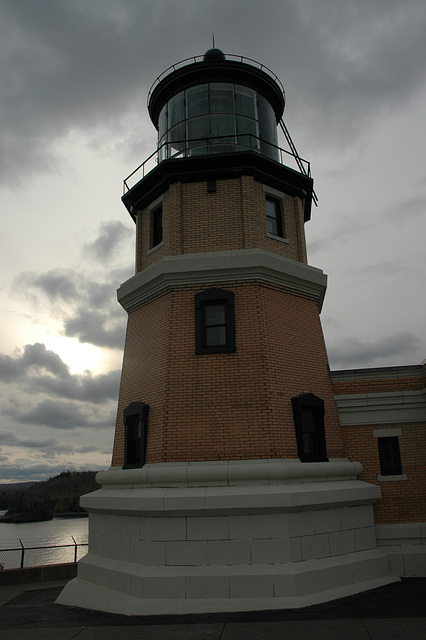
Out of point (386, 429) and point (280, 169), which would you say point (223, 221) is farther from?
point (386, 429)

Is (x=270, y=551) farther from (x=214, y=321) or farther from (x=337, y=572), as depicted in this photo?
(x=214, y=321)

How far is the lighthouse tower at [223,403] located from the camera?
852cm

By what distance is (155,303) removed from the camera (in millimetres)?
11398

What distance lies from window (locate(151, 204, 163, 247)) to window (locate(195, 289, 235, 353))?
274 centimetres

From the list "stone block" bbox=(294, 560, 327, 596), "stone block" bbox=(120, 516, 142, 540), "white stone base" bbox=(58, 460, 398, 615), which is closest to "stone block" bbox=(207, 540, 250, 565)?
"white stone base" bbox=(58, 460, 398, 615)

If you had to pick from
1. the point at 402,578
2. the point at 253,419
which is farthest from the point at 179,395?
the point at 402,578

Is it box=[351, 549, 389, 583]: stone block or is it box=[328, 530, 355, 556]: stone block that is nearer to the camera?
box=[328, 530, 355, 556]: stone block

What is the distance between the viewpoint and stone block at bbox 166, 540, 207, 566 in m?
8.49

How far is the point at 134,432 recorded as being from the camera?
10930 mm

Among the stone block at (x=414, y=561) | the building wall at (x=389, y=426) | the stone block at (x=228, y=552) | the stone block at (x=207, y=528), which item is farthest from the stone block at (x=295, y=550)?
Result: the stone block at (x=414, y=561)

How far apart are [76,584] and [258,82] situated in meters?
13.5

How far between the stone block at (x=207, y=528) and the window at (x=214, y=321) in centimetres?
336

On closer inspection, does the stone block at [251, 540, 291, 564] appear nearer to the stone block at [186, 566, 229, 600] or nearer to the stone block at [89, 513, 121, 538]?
the stone block at [186, 566, 229, 600]

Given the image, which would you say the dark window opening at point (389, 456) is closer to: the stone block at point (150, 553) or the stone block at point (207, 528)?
the stone block at point (207, 528)
